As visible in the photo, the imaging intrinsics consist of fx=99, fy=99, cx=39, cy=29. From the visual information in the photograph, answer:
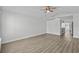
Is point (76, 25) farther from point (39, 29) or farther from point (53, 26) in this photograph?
point (39, 29)

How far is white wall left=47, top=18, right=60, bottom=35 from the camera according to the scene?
83.9 inches

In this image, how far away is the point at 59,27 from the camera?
214 centimetres

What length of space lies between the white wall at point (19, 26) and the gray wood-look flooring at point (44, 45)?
122mm

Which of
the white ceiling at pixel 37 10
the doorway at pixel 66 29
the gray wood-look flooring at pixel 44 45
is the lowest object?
the gray wood-look flooring at pixel 44 45

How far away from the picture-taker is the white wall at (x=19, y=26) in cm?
206

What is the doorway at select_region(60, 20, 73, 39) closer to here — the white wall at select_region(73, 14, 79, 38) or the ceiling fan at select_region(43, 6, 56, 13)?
the white wall at select_region(73, 14, 79, 38)

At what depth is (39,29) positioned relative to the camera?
2145mm

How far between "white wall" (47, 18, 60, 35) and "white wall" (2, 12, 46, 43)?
11cm

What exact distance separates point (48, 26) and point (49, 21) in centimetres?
11

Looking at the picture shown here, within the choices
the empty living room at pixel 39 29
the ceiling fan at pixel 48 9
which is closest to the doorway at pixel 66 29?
the empty living room at pixel 39 29

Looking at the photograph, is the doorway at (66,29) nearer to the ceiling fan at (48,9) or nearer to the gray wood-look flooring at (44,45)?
the gray wood-look flooring at (44,45)

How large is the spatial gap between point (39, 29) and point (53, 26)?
0.31 meters

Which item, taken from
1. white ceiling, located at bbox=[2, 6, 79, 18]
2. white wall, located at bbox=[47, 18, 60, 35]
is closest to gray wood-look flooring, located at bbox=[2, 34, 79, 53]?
white wall, located at bbox=[47, 18, 60, 35]

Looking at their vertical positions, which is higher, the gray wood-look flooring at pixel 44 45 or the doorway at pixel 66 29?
the doorway at pixel 66 29
